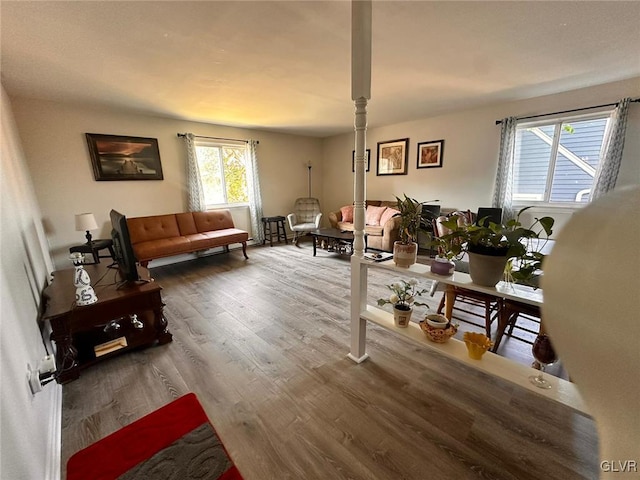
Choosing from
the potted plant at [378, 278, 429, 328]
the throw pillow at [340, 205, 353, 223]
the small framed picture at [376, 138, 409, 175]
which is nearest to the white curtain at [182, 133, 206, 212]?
the throw pillow at [340, 205, 353, 223]

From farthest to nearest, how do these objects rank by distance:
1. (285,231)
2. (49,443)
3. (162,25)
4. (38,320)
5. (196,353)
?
(285,231), (196,353), (162,25), (38,320), (49,443)

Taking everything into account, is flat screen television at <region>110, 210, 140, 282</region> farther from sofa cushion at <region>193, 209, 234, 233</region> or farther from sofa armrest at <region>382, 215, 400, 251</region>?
sofa armrest at <region>382, 215, 400, 251</region>

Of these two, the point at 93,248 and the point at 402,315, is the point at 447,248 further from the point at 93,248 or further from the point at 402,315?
the point at 93,248

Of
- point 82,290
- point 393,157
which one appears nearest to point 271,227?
point 393,157

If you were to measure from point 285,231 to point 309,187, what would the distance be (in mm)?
1391

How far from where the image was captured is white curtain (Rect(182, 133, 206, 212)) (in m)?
4.38

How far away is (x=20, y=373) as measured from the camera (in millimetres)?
1094

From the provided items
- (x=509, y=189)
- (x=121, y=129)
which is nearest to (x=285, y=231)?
(x=121, y=129)

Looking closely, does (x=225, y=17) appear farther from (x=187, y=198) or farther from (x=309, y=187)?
(x=309, y=187)

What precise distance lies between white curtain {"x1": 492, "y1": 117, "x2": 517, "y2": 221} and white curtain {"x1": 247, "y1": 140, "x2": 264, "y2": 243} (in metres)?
4.21

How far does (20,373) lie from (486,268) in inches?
81.3

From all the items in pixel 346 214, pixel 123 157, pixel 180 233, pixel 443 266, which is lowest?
pixel 180 233

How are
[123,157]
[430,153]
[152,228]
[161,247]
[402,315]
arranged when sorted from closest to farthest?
[402,315] < [161,247] < [123,157] < [152,228] < [430,153]

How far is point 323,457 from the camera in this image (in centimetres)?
125
